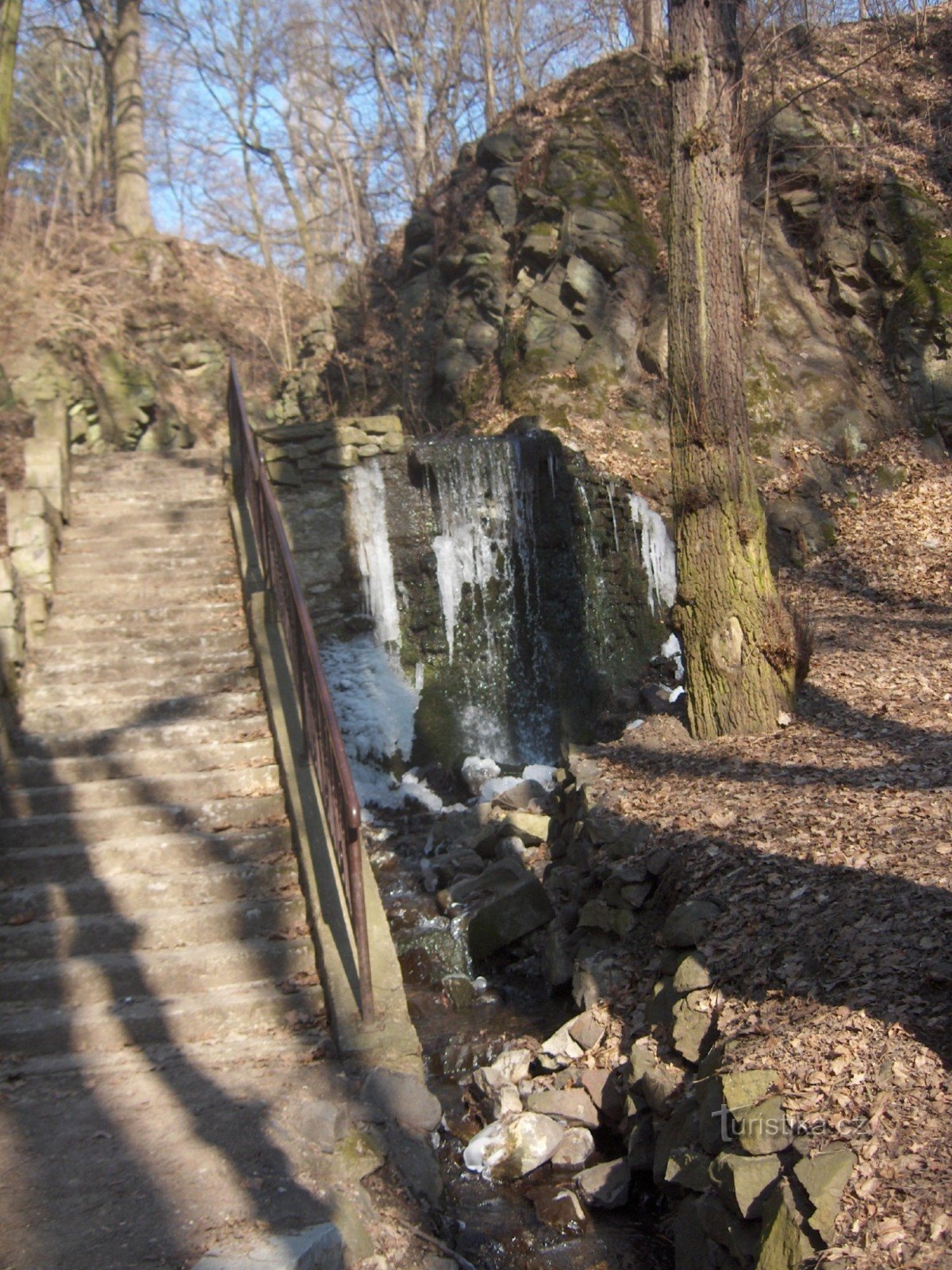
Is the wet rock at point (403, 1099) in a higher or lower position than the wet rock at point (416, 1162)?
higher

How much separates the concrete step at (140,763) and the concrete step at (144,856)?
0.48 m

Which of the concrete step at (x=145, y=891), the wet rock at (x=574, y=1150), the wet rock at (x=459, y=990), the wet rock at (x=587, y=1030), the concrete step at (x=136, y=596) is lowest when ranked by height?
the wet rock at (x=574, y=1150)

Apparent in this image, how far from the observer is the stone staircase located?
4.23m

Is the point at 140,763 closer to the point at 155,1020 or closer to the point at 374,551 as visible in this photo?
the point at 155,1020

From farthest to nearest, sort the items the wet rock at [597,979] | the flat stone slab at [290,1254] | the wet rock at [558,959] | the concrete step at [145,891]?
1. the wet rock at [558,959]
2. the wet rock at [597,979]
3. the concrete step at [145,891]
4. the flat stone slab at [290,1254]

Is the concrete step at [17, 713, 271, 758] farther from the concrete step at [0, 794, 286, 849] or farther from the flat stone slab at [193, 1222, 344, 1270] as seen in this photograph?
the flat stone slab at [193, 1222, 344, 1270]

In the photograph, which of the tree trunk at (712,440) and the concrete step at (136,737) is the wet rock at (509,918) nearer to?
the tree trunk at (712,440)

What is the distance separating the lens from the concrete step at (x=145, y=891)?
4770mm

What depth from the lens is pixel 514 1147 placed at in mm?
4523

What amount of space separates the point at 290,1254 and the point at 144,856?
2.50 meters

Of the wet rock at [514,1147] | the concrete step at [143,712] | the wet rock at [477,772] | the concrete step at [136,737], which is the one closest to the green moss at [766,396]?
the wet rock at [477,772]

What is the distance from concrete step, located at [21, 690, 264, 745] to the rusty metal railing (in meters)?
0.46

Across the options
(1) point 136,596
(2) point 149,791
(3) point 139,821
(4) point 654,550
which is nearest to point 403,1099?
(3) point 139,821

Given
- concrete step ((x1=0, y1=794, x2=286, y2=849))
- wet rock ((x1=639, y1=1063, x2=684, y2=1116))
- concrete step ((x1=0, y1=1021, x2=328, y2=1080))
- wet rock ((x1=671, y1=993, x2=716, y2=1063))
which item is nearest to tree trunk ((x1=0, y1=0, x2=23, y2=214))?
concrete step ((x1=0, y1=794, x2=286, y2=849))
